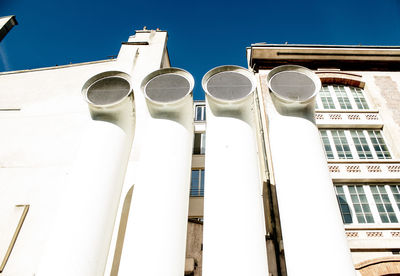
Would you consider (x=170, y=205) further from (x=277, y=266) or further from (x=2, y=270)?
(x=2, y=270)

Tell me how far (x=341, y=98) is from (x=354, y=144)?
2.83 metres

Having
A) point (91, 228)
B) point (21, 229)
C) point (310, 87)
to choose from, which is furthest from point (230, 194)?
point (21, 229)

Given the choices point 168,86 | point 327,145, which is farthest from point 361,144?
point 168,86

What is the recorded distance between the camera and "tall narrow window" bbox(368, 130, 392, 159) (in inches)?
359

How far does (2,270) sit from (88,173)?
3.65 metres

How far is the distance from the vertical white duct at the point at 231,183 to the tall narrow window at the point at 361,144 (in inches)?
221

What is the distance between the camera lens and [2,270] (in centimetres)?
605

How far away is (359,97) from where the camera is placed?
1120cm

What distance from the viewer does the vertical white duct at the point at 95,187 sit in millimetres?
4352

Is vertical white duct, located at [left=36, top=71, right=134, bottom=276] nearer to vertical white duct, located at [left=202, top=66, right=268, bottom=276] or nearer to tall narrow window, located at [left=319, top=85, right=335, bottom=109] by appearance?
vertical white duct, located at [left=202, top=66, right=268, bottom=276]

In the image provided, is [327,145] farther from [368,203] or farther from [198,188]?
[198,188]

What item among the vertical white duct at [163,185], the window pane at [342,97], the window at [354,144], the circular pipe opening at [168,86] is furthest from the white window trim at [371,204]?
the circular pipe opening at [168,86]

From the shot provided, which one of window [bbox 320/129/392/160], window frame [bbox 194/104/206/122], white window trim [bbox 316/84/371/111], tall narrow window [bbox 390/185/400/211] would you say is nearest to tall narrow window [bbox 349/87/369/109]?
white window trim [bbox 316/84/371/111]

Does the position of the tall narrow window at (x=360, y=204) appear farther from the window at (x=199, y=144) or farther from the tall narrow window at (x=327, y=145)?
the window at (x=199, y=144)
